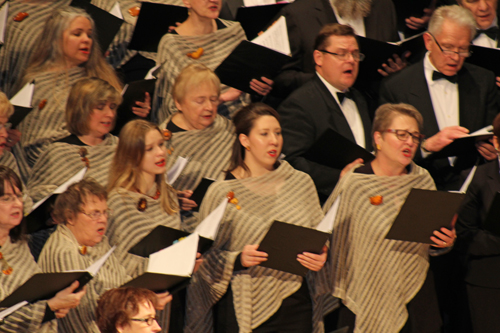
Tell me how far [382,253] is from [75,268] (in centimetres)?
156

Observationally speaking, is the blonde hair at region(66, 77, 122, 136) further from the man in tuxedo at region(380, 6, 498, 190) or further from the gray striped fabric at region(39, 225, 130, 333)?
the man in tuxedo at region(380, 6, 498, 190)

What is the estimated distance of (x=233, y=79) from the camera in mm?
4422

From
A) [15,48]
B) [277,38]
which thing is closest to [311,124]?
[277,38]

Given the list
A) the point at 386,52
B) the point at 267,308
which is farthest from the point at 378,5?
the point at 267,308

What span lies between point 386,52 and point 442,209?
138 centimetres

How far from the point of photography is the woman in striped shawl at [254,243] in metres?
3.72

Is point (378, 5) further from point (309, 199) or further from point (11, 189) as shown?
point (11, 189)

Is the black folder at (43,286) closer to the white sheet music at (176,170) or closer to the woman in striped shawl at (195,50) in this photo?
the white sheet music at (176,170)

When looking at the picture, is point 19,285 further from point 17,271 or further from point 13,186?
point 13,186

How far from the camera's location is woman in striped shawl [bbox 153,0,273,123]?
470 centimetres

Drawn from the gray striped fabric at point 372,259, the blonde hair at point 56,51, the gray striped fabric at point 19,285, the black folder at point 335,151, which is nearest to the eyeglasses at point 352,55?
the black folder at point 335,151

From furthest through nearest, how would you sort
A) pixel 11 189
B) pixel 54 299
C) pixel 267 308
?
pixel 267 308 → pixel 11 189 → pixel 54 299

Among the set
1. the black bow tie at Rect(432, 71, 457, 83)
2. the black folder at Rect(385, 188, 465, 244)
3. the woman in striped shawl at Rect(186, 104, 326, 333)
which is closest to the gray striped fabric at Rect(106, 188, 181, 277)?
the woman in striped shawl at Rect(186, 104, 326, 333)

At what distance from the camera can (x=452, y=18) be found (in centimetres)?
449
